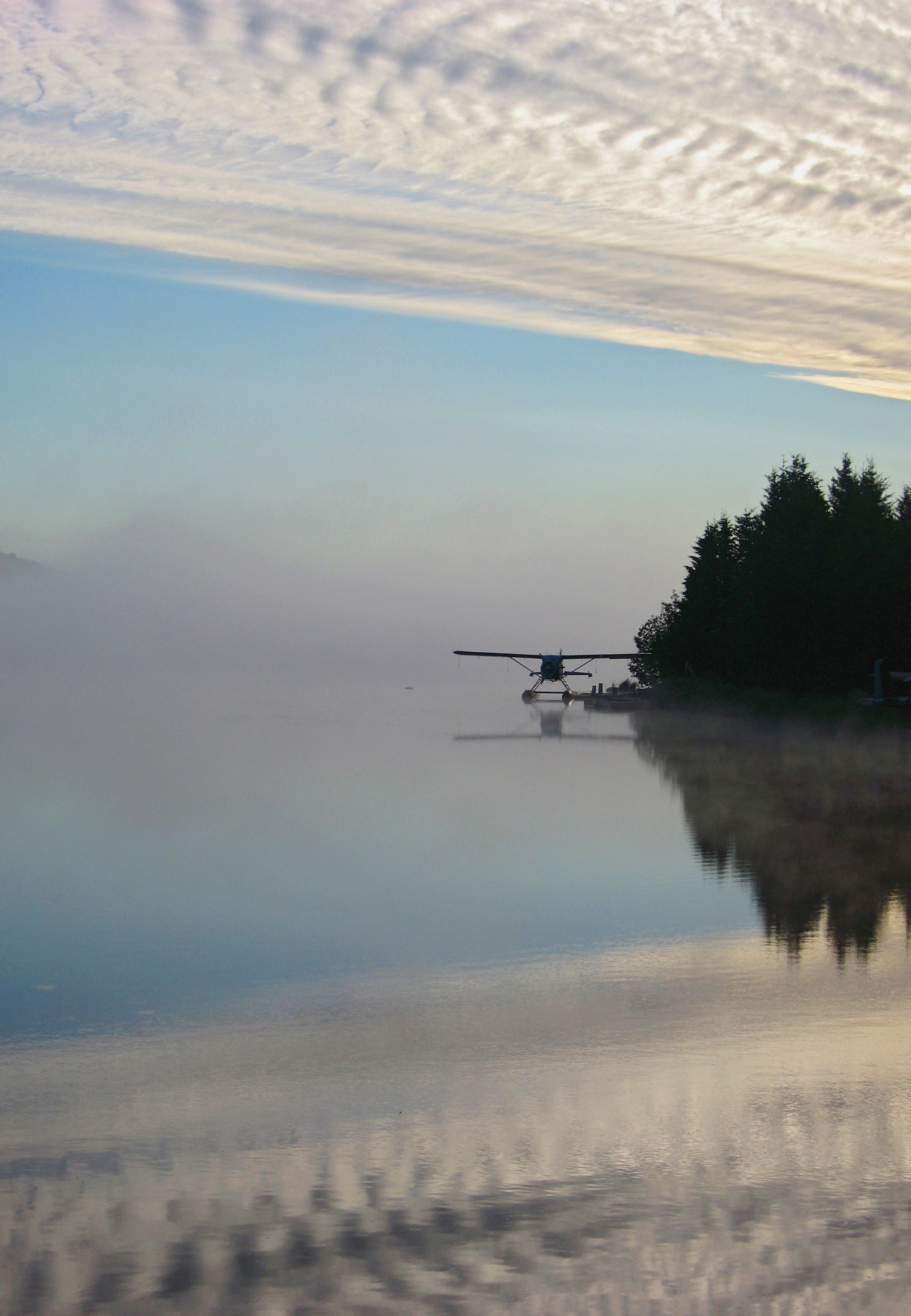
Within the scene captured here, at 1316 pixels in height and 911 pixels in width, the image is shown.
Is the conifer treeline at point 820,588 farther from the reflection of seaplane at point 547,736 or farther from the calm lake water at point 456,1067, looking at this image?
the calm lake water at point 456,1067

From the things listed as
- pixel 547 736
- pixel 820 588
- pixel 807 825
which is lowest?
pixel 547 736

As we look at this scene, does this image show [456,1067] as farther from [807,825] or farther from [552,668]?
[552,668]

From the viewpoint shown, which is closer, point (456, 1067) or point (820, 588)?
point (456, 1067)

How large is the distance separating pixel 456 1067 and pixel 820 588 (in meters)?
62.8

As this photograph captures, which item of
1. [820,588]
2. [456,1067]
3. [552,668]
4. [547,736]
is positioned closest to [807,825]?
[456,1067]

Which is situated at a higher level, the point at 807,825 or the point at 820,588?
the point at 820,588

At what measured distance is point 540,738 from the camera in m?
51.9

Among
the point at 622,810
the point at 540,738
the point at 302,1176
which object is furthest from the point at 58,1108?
the point at 540,738

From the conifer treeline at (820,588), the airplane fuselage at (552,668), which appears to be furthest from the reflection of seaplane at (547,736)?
the airplane fuselage at (552,668)

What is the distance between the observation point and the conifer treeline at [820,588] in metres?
65.1

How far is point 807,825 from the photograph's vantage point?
20.9 meters

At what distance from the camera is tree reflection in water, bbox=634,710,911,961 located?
13375 millimetres

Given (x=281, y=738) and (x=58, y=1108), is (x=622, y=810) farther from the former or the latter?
(x=281, y=738)

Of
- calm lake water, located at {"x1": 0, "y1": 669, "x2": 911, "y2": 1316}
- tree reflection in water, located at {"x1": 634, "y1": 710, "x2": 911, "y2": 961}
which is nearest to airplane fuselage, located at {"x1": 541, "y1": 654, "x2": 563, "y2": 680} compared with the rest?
tree reflection in water, located at {"x1": 634, "y1": 710, "x2": 911, "y2": 961}
